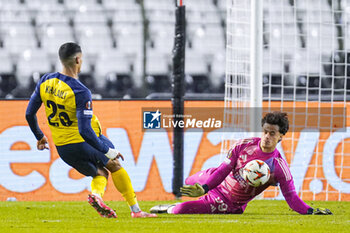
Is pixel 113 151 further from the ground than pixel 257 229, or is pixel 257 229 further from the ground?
pixel 113 151

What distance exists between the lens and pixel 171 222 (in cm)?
498

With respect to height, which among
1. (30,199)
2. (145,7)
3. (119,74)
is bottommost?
(30,199)

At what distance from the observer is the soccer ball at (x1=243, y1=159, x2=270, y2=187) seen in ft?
18.3

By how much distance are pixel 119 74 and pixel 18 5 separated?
3000mm

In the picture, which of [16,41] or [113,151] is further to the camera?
[16,41]

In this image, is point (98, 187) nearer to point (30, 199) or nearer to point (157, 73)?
point (30, 199)

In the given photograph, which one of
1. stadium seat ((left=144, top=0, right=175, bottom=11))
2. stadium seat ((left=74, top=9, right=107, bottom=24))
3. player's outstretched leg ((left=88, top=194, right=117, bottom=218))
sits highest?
stadium seat ((left=144, top=0, right=175, bottom=11))

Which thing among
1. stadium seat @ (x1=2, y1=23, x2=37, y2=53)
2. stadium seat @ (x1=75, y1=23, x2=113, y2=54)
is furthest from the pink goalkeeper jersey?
stadium seat @ (x1=2, y1=23, x2=37, y2=53)

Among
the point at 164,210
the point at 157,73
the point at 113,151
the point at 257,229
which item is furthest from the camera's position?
the point at 157,73

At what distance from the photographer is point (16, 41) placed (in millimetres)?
12312

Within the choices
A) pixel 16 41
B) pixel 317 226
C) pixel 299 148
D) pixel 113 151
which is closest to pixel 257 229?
pixel 317 226

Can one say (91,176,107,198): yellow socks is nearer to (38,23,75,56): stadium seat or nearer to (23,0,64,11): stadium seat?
(38,23,75,56): stadium seat

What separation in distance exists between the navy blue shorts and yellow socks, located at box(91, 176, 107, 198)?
7 cm

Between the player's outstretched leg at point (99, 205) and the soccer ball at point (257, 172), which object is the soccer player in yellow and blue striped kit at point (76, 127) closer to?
the player's outstretched leg at point (99, 205)
